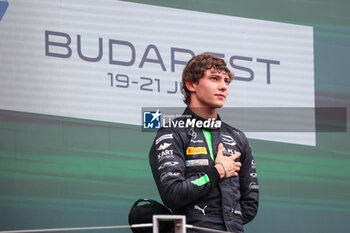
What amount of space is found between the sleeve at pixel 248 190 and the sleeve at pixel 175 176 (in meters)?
0.31

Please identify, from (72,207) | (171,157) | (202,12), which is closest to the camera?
(171,157)

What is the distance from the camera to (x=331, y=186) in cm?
439

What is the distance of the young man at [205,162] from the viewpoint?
9.39 feet

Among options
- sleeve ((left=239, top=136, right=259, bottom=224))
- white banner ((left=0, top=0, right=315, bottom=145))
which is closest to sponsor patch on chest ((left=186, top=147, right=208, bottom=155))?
sleeve ((left=239, top=136, right=259, bottom=224))

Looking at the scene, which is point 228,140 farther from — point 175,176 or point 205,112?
point 175,176

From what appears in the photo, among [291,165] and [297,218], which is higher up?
[291,165]

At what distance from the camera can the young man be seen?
113 inches

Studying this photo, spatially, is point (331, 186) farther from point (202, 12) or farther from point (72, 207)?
point (72, 207)

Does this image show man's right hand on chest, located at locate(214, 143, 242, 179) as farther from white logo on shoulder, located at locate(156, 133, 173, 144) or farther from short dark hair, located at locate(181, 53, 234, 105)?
short dark hair, located at locate(181, 53, 234, 105)

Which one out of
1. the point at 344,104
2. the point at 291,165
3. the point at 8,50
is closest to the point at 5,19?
the point at 8,50

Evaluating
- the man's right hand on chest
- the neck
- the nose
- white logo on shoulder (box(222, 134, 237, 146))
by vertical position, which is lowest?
the man's right hand on chest

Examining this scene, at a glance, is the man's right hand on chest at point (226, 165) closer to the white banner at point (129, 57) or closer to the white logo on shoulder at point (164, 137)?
the white logo on shoulder at point (164, 137)

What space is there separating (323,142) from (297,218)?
0.56 meters

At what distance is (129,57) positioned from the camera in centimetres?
412
